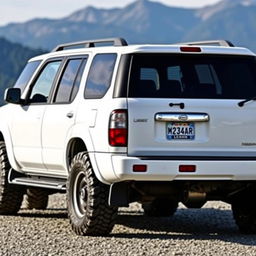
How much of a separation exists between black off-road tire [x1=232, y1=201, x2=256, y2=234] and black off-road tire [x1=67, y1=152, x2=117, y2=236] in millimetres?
1561

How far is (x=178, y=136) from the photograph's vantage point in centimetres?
866

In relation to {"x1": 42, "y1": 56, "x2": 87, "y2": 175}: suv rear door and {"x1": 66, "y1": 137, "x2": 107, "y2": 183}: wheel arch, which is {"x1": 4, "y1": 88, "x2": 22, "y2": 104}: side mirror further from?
{"x1": 66, "y1": 137, "x2": 107, "y2": 183}: wheel arch

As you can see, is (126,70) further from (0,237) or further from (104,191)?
(0,237)

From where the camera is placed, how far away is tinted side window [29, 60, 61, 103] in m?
10.4

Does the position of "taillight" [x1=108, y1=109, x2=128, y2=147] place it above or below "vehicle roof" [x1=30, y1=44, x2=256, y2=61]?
below

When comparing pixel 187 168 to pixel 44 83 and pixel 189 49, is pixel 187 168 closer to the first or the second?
pixel 189 49

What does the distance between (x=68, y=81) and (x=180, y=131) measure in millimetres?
1699

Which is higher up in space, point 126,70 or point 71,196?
point 126,70

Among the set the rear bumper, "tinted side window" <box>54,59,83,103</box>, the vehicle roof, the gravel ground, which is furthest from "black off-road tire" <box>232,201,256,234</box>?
"tinted side window" <box>54,59,83,103</box>

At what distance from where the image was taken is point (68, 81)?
991 cm

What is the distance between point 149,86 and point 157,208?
3023 mm

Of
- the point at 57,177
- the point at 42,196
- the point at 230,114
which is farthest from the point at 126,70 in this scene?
the point at 42,196

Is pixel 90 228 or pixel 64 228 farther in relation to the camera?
pixel 64 228

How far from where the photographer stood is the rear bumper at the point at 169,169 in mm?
8500
